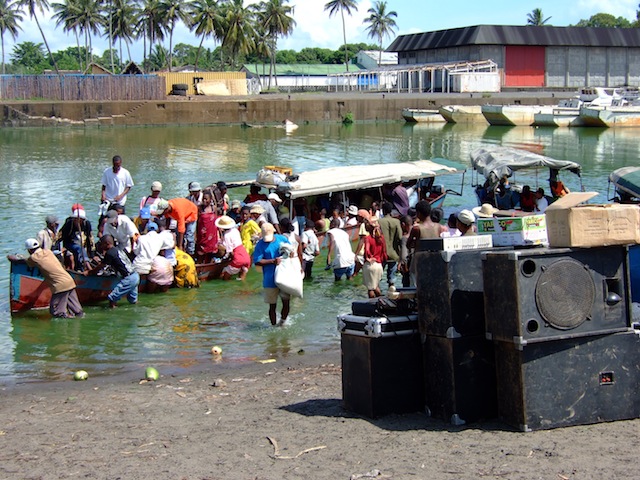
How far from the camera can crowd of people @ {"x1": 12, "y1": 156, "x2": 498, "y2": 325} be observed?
12.1m

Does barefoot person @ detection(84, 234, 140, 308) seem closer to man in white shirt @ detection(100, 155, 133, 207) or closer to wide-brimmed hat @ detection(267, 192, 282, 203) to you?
man in white shirt @ detection(100, 155, 133, 207)

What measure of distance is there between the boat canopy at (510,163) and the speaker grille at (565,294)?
12316 mm

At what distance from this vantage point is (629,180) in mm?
15641

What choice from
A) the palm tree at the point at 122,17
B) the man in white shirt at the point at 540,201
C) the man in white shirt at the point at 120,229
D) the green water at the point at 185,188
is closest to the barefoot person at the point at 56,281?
the green water at the point at 185,188

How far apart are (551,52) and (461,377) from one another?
256 feet

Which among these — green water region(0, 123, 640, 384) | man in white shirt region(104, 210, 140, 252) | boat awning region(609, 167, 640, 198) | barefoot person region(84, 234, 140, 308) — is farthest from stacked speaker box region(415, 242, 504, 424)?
boat awning region(609, 167, 640, 198)

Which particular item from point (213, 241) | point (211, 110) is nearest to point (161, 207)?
point (213, 241)

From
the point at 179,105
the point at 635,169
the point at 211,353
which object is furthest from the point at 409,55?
the point at 211,353

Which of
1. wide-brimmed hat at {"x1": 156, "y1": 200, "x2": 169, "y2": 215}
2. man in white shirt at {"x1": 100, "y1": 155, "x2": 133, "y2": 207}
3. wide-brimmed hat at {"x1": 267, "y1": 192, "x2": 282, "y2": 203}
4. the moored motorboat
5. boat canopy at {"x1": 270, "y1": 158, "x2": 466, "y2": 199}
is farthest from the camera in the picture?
the moored motorboat

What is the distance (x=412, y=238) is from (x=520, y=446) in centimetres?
560

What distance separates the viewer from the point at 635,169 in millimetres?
16453

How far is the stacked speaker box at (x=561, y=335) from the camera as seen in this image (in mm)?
6406

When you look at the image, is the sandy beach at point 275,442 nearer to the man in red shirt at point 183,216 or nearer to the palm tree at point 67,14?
the man in red shirt at point 183,216

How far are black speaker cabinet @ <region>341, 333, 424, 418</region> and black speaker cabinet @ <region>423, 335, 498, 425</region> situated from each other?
6.1 inches
